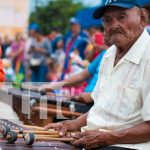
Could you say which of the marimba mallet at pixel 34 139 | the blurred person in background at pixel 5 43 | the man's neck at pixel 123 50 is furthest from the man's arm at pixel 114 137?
the blurred person in background at pixel 5 43

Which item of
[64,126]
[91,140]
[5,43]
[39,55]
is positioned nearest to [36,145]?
Result: [91,140]

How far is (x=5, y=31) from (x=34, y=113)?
12.7 meters

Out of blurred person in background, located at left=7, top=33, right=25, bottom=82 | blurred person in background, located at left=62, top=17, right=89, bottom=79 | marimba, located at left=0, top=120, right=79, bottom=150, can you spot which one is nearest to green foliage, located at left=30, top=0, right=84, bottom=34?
blurred person in background, located at left=7, top=33, right=25, bottom=82

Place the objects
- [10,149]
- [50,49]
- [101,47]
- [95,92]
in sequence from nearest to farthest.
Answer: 1. [10,149]
2. [95,92]
3. [101,47]
4. [50,49]

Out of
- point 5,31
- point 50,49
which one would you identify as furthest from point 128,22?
point 5,31

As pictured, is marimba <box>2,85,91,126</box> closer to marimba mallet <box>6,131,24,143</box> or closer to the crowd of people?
marimba mallet <box>6,131,24,143</box>

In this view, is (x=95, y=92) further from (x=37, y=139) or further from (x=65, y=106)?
(x=65, y=106)

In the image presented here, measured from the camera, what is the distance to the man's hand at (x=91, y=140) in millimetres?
3520

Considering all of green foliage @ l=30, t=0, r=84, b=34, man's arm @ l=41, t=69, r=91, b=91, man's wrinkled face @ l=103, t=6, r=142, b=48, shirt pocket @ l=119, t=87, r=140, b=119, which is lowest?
green foliage @ l=30, t=0, r=84, b=34

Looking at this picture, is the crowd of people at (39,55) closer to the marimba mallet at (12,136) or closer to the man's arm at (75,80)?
the man's arm at (75,80)

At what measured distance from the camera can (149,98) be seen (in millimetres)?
3412

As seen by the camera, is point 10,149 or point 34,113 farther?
point 34,113

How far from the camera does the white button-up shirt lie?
3.50m

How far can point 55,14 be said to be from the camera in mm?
51500
